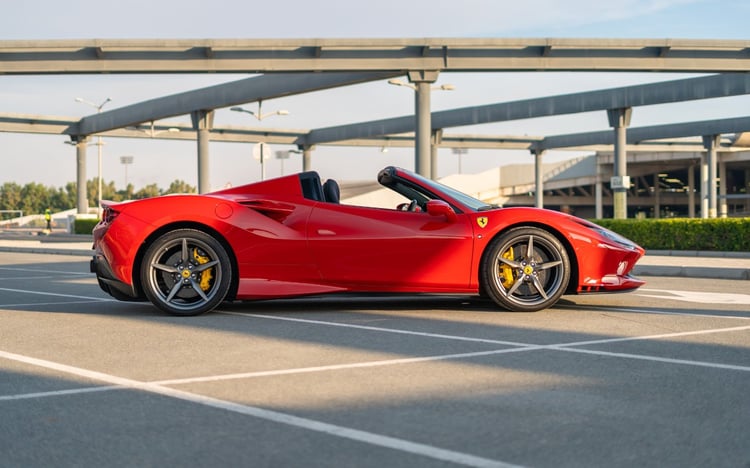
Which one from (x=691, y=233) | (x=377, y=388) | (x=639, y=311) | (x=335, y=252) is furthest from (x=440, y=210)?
(x=691, y=233)

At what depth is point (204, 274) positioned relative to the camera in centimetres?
757

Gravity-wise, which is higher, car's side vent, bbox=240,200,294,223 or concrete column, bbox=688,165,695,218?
concrete column, bbox=688,165,695,218

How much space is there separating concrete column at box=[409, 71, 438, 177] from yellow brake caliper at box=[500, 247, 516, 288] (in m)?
16.0

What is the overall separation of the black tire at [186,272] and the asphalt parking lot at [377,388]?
0.67 ft

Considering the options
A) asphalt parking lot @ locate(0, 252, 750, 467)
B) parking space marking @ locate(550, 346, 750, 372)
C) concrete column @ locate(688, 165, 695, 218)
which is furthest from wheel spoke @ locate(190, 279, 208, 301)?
concrete column @ locate(688, 165, 695, 218)

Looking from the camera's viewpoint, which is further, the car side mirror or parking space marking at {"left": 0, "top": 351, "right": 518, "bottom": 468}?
the car side mirror

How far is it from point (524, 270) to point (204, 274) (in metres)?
2.88

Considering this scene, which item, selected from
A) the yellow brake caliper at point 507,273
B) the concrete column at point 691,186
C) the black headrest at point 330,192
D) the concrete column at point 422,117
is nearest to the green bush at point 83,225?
the concrete column at point 422,117

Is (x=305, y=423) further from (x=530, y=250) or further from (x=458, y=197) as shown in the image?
(x=458, y=197)

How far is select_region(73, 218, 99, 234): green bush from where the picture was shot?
141 ft

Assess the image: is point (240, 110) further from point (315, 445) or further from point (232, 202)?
point (315, 445)

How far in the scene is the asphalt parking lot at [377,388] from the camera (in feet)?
10.6

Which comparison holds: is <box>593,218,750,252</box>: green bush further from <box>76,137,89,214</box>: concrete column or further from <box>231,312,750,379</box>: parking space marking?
<box>76,137,89,214</box>: concrete column

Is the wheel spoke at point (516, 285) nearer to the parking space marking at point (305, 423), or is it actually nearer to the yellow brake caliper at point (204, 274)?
the yellow brake caliper at point (204, 274)
